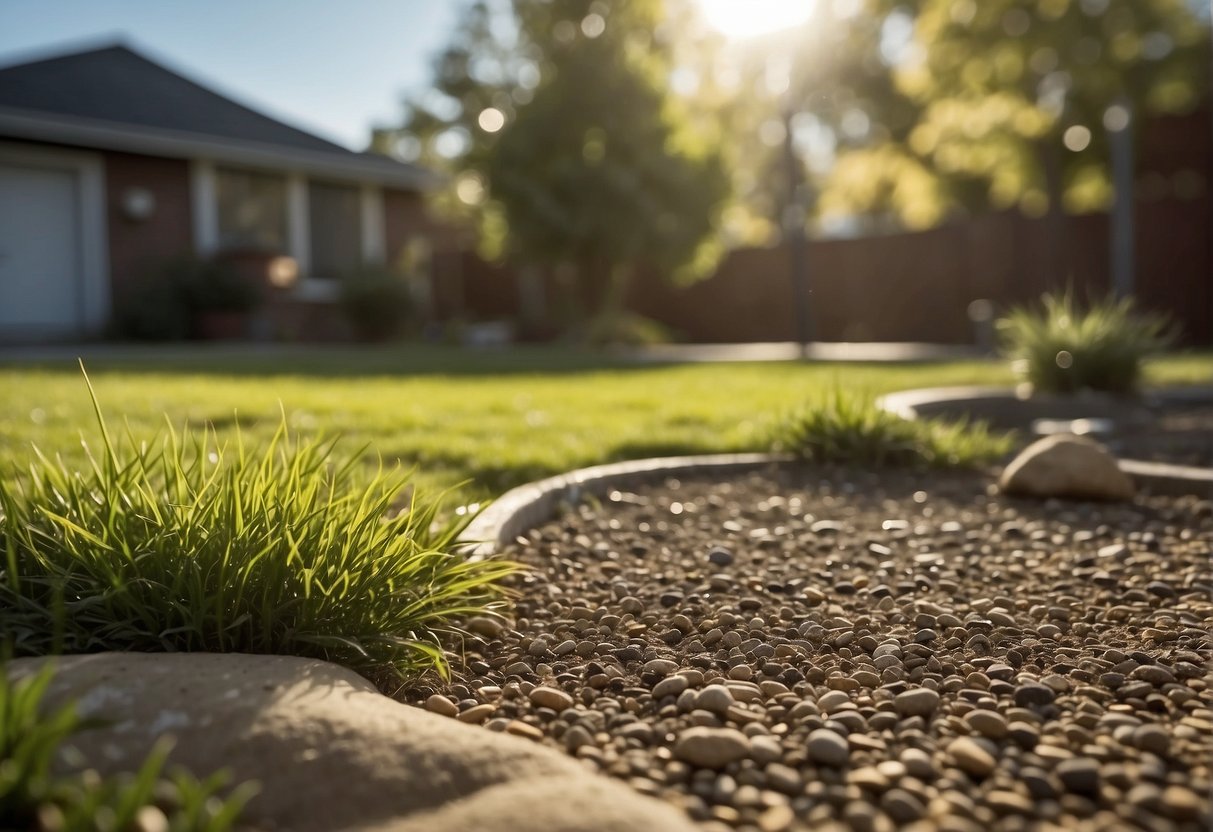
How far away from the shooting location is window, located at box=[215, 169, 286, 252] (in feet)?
45.9

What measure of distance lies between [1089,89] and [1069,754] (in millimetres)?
Answer: 20376

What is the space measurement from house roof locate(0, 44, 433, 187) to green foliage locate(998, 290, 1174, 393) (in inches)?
400

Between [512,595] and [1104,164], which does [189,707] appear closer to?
[512,595]

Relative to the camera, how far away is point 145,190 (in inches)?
516

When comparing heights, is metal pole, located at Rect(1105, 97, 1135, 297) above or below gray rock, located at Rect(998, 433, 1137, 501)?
above

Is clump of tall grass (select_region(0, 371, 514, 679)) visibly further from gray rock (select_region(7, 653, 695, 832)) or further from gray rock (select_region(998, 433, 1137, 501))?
gray rock (select_region(998, 433, 1137, 501))

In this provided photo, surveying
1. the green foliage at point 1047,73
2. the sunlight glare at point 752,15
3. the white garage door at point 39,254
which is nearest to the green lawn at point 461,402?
the sunlight glare at point 752,15

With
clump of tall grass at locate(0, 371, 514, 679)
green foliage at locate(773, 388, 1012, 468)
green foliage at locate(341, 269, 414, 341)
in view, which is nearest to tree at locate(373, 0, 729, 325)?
green foliage at locate(341, 269, 414, 341)

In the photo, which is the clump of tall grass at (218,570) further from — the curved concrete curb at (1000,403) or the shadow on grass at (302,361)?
the shadow on grass at (302,361)

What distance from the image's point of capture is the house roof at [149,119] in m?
11.7

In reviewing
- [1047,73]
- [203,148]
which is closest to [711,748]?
[203,148]

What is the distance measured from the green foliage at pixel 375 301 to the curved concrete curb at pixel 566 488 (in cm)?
969

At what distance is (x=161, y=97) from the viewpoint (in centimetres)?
1374

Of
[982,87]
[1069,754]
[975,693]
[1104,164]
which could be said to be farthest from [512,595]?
[1104,164]
